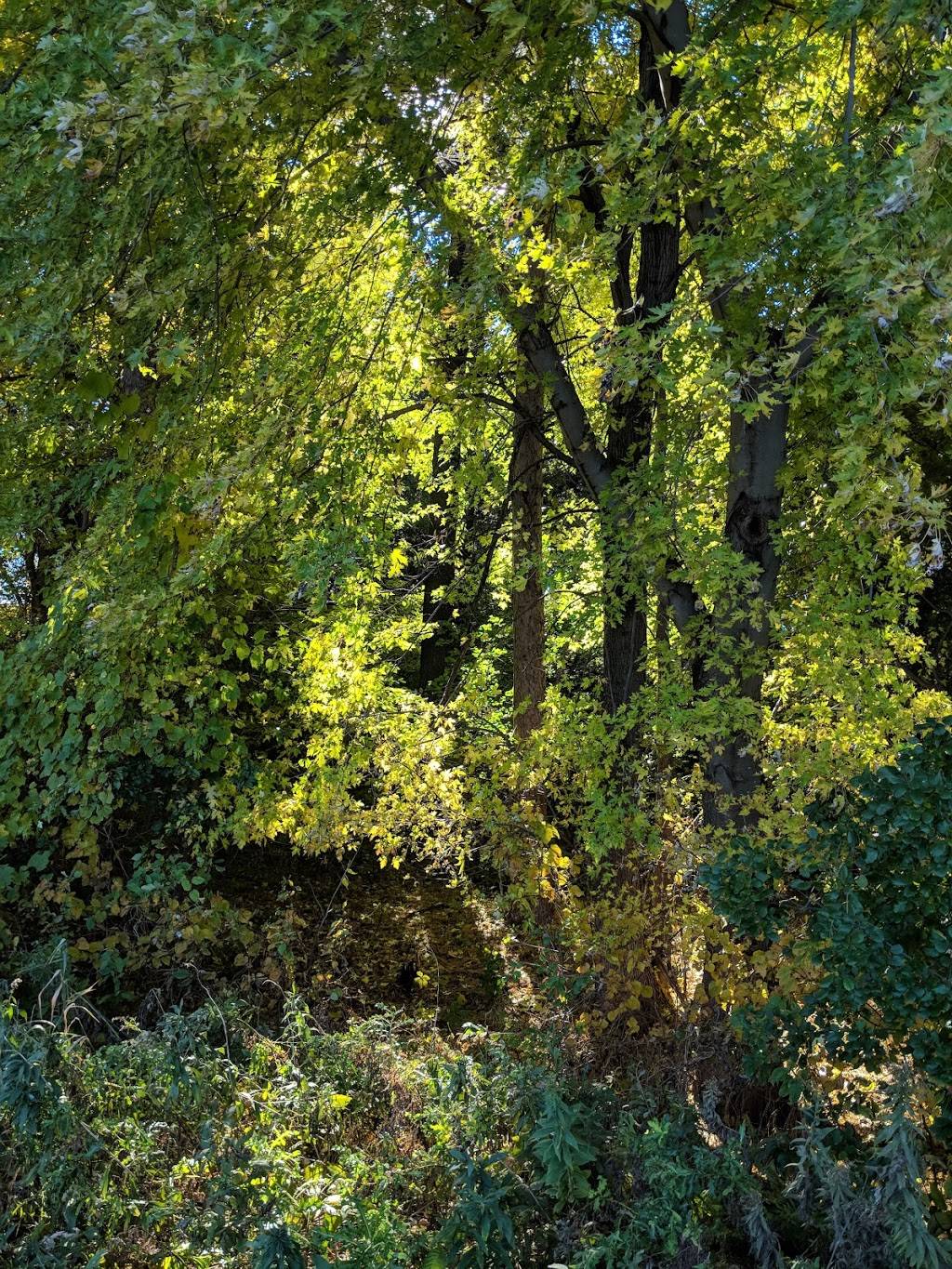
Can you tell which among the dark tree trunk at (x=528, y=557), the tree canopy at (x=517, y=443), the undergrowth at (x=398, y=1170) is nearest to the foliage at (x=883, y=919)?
the tree canopy at (x=517, y=443)

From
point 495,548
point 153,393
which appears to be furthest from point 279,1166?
point 495,548

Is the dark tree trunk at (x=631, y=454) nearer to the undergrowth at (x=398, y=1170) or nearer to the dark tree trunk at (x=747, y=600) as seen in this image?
the dark tree trunk at (x=747, y=600)

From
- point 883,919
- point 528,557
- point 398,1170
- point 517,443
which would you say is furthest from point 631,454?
point 398,1170

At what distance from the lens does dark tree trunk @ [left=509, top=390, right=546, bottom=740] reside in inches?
254

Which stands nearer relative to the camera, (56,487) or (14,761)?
(14,761)

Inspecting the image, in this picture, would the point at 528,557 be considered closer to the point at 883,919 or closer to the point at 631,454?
the point at 631,454

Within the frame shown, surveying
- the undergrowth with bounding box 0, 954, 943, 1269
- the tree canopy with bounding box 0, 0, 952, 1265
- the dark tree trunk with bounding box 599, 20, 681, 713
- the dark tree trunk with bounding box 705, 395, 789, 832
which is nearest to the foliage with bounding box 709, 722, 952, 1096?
the tree canopy with bounding box 0, 0, 952, 1265

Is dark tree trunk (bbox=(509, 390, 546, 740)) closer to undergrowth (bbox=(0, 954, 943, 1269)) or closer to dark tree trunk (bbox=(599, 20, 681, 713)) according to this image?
dark tree trunk (bbox=(599, 20, 681, 713))

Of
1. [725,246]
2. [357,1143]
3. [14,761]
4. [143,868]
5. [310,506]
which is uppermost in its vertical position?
[725,246]

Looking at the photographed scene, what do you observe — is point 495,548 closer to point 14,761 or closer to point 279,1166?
point 14,761

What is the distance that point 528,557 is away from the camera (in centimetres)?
605

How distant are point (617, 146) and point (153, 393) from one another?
2.33 meters

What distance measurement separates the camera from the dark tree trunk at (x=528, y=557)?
644 centimetres

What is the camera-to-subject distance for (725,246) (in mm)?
4031
